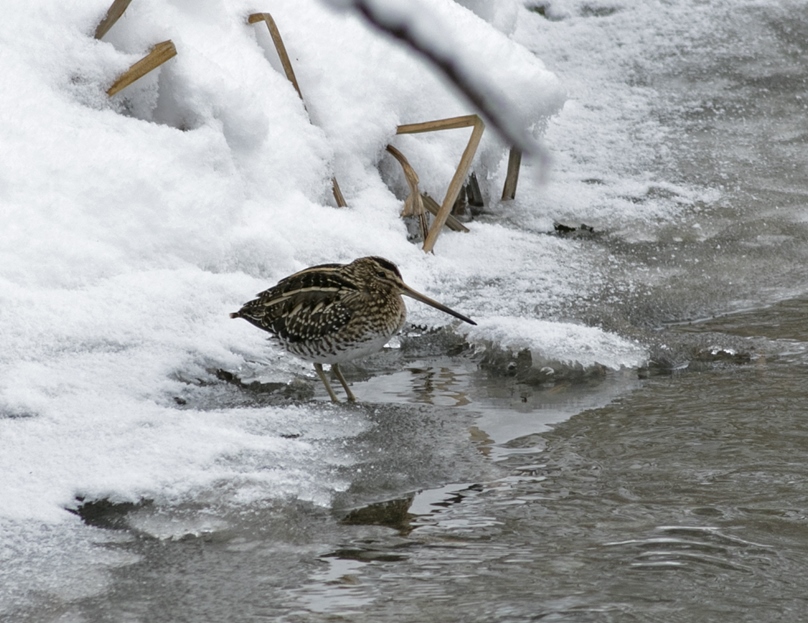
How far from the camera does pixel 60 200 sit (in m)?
4.65

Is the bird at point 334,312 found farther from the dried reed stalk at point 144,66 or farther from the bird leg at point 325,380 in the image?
the dried reed stalk at point 144,66

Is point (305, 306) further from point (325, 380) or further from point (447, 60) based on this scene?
point (447, 60)

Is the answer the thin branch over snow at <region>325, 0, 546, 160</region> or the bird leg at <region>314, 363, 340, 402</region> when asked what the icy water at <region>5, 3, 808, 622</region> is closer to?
the bird leg at <region>314, 363, 340, 402</region>

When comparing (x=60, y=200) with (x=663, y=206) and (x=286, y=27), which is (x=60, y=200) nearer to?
(x=286, y=27)

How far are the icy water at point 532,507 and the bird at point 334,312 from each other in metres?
0.23

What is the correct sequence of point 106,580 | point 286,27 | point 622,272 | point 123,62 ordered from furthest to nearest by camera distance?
point 286,27 → point 622,272 → point 123,62 → point 106,580

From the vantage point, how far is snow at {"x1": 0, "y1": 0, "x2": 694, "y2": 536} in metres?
3.42

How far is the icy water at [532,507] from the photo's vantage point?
8.16 ft

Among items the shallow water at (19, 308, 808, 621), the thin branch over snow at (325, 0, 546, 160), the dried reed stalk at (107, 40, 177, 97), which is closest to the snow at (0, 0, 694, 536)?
the dried reed stalk at (107, 40, 177, 97)

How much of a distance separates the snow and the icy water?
0.57ft

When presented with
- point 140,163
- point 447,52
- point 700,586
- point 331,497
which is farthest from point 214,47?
point 447,52

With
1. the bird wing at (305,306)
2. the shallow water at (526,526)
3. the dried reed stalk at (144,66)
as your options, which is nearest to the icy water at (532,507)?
the shallow water at (526,526)

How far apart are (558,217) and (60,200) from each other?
2.81 meters

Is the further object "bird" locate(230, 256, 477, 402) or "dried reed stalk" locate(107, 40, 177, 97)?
"dried reed stalk" locate(107, 40, 177, 97)
